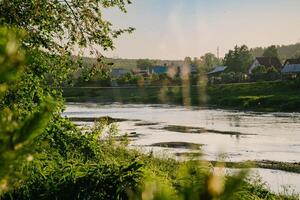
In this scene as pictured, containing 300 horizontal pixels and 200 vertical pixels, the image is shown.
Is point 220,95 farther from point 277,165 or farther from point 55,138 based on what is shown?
point 55,138

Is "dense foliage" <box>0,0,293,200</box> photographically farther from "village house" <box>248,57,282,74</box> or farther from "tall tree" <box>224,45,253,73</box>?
"tall tree" <box>224,45,253,73</box>

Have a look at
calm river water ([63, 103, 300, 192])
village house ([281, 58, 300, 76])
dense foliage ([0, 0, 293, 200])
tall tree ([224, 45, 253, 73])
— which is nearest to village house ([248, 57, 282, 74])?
tall tree ([224, 45, 253, 73])

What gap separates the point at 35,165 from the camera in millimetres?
9695

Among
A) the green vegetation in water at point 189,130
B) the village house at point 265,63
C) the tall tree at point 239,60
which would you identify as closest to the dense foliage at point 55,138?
the green vegetation in water at point 189,130

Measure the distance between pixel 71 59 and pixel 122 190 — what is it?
18.3ft

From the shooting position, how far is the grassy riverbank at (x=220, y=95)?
68.2 metres

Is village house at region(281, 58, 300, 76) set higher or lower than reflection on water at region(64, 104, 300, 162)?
higher

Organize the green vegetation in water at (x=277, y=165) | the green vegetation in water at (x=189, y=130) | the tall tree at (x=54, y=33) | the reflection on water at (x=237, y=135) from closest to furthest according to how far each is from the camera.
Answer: the tall tree at (x=54, y=33), the green vegetation in water at (x=277, y=165), the reflection on water at (x=237, y=135), the green vegetation in water at (x=189, y=130)

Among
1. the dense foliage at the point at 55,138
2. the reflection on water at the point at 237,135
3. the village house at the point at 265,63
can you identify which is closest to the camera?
the dense foliage at the point at 55,138

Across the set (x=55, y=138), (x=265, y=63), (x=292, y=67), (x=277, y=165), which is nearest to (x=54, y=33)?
(x=55, y=138)

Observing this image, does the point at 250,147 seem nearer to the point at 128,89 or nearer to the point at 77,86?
the point at 128,89

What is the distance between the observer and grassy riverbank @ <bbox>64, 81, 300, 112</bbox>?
224 feet

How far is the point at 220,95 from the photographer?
90938mm

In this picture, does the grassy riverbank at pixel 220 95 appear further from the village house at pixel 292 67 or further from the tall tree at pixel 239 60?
the tall tree at pixel 239 60
